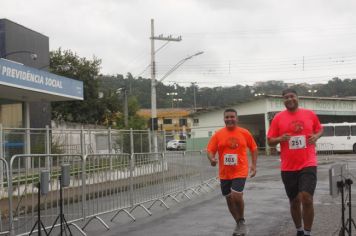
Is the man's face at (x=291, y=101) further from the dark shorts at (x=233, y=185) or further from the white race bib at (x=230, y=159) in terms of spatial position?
the dark shorts at (x=233, y=185)

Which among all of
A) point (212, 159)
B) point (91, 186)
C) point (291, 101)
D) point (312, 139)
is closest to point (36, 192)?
point (91, 186)

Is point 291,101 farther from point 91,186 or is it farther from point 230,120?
point 91,186

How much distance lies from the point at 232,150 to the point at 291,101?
1446mm

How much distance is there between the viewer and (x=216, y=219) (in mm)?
10211

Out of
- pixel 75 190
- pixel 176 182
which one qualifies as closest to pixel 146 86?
pixel 176 182

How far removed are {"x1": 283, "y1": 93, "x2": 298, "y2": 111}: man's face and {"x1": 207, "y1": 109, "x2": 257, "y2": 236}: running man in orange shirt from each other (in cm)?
132

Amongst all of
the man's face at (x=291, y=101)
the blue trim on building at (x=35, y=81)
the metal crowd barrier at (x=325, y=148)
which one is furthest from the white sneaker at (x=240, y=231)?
the metal crowd barrier at (x=325, y=148)

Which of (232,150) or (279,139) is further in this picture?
(232,150)

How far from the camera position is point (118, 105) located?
2008 inches

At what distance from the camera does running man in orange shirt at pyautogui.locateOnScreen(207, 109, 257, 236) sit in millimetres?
8445

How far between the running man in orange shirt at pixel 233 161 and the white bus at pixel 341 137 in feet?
127

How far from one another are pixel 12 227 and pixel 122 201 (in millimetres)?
3585

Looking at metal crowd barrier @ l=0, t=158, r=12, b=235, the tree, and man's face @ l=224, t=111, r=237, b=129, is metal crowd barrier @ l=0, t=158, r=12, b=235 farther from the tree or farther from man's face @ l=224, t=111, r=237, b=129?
the tree

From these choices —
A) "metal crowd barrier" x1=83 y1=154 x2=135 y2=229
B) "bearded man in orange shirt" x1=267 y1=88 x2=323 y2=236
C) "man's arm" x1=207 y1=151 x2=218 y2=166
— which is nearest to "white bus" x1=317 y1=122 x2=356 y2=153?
"metal crowd barrier" x1=83 y1=154 x2=135 y2=229
